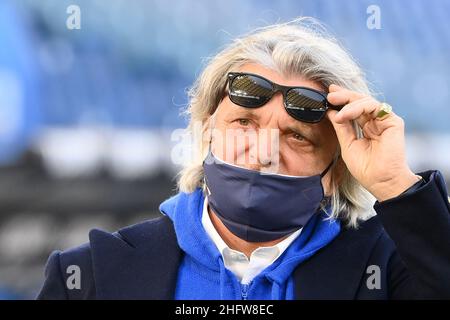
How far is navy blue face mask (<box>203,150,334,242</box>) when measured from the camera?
1664 millimetres

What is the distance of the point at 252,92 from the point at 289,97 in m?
0.08

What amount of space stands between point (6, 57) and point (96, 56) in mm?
806

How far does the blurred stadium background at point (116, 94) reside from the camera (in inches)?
208

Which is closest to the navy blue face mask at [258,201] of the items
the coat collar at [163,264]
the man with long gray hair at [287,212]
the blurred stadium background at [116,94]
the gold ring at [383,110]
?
the man with long gray hair at [287,212]

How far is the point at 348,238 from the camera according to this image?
66.6 inches

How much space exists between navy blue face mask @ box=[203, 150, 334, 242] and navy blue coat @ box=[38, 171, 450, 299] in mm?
104

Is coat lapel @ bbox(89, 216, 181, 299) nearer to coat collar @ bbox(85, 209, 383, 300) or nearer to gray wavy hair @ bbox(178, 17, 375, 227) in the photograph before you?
coat collar @ bbox(85, 209, 383, 300)

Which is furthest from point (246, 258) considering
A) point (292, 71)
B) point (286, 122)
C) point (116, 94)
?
point (116, 94)

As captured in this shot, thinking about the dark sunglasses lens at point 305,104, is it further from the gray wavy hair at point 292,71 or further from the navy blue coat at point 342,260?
the navy blue coat at point 342,260

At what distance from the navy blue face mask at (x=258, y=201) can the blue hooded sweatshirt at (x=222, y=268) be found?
5 centimetres

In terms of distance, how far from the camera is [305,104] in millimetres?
1638

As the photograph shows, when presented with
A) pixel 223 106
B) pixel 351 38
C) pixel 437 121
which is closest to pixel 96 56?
pixel 351 38

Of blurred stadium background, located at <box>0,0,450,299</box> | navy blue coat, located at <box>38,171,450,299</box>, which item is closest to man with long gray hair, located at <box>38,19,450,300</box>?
navy blue coat, located at <box>38,171,450,299</box>

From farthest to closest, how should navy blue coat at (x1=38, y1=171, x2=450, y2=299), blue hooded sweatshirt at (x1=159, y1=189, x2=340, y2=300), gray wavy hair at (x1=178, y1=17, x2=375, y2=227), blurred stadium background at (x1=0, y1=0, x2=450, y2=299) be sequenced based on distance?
blurred stadium background at (x1=0, y1=0, x2=450, y2=299) < gray wavy hair at (x1=178, y1=17, x2=375, y2=227) < blue hooded sweatshirt at (x1=159, y1=189, x2=340, y2=300) < navy blue coat at (x1=38, y1=171, x2=450, y2=299)
